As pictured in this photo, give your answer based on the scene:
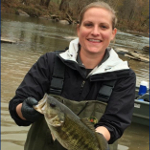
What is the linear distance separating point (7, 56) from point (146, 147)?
728 cm

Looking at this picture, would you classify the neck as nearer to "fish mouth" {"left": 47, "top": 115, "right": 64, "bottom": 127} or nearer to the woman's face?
the woman's face

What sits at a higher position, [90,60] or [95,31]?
[95,31]

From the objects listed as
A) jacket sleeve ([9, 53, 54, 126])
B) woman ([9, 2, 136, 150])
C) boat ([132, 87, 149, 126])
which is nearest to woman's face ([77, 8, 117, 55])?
woman ([9, 2, 136, 150])

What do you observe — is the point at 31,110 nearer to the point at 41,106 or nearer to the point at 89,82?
the point at 41,106

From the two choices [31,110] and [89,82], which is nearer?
[31,110]

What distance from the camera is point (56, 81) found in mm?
2535

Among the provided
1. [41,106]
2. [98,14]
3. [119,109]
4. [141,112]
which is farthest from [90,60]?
[141,112]

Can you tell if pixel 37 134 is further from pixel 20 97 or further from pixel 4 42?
pixel 4 42

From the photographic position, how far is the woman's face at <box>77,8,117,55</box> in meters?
2.63

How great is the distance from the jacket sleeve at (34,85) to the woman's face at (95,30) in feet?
1.49

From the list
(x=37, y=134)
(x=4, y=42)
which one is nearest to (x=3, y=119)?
(x=37, y=134)

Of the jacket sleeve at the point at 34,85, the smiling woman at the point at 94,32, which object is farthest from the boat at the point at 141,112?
the jacket sleeve at the point at 34,85

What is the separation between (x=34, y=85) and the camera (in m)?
2.53

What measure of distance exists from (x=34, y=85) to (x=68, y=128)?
0.68 meters
